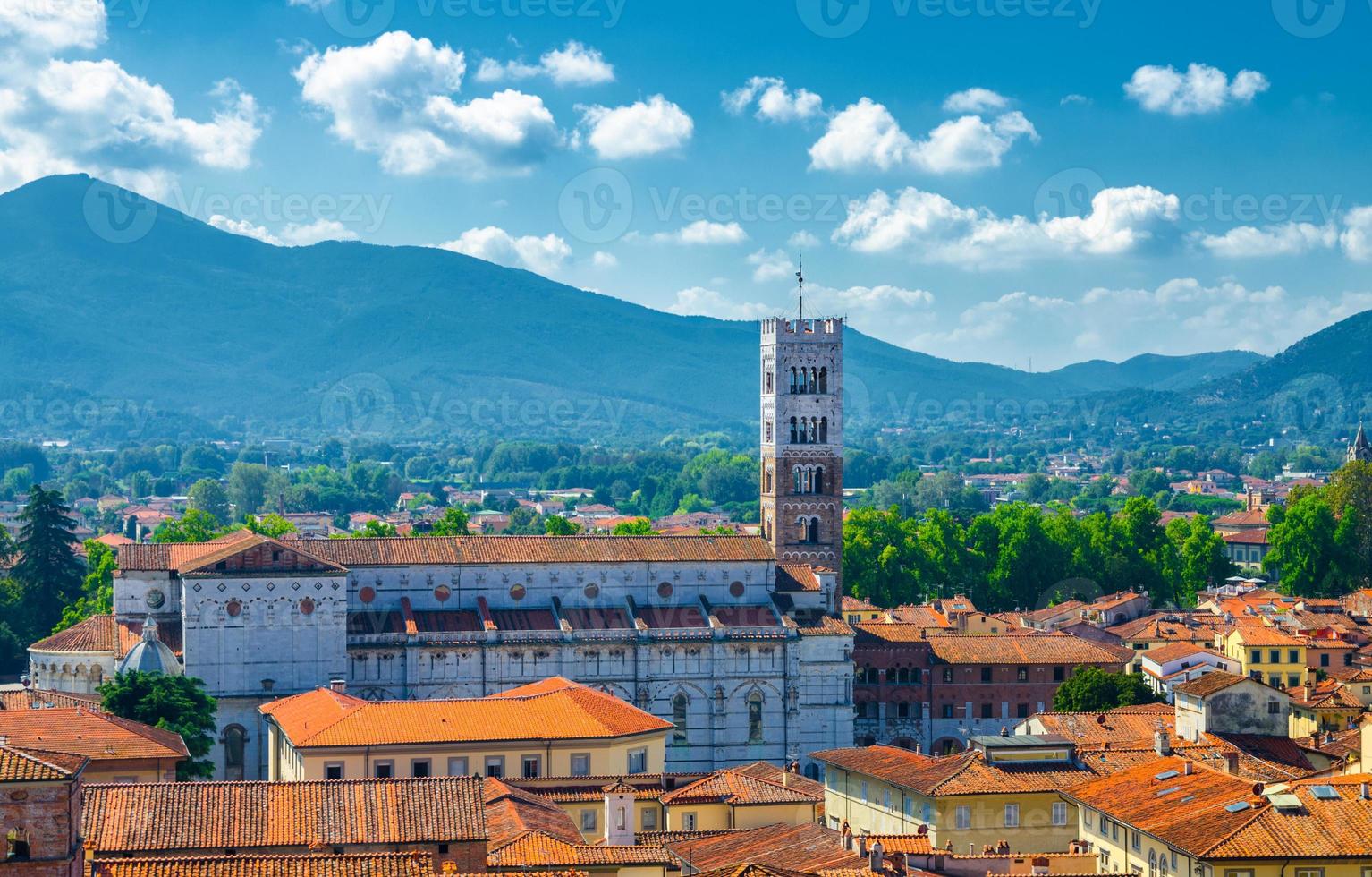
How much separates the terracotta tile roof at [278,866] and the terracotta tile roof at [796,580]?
48.0 metres

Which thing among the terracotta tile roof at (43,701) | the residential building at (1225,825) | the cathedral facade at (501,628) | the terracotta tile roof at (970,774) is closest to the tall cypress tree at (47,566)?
the cathedral facade at (501,628)

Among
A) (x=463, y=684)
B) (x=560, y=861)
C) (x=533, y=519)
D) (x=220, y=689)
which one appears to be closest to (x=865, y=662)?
(x=463, y=684)

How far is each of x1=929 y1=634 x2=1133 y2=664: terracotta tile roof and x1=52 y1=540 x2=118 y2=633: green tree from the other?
117 feet

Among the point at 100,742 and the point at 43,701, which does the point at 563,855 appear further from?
the point at 43,701

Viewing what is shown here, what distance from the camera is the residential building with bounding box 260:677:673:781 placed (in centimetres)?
5359

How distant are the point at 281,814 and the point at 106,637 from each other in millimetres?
38149

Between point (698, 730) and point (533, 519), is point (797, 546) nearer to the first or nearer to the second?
point (698, 730)

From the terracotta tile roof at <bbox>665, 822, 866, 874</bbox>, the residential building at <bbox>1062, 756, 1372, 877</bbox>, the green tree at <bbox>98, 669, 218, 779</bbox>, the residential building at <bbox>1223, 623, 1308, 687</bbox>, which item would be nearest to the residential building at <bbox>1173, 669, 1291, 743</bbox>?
the residential building at <bbox>1062, 756, 1372, 877</bbox>

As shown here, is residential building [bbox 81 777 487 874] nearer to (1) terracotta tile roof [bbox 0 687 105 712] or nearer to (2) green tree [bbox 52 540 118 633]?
(1) terracotta tile roof [bbox 0 687 105 712]

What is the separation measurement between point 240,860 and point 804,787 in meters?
22.6

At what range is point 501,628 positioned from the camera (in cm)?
7381

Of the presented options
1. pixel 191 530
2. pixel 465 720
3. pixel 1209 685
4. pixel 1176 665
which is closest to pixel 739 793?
pixel 465 720

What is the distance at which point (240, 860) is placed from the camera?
104 feet

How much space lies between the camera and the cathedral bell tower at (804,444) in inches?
3406
